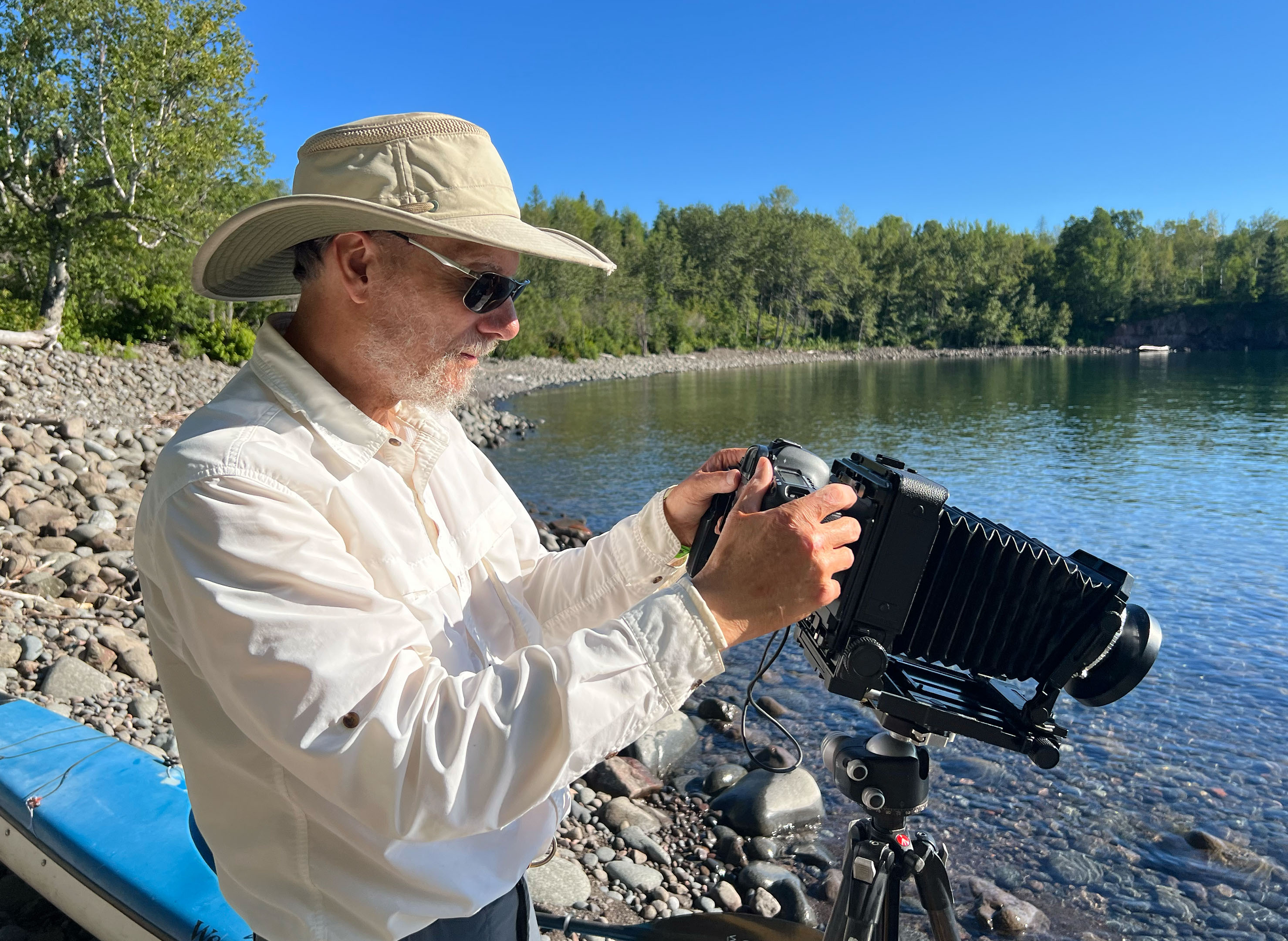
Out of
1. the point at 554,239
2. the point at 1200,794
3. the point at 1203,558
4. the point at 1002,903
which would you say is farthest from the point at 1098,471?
the point at 554,239

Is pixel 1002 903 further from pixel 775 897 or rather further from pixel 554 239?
pixel 554 239

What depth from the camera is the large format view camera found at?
178 centimetres

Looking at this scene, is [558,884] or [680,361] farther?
[680,361]

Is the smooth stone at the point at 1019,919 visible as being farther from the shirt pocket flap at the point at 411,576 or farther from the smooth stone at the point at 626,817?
the shirt pocket flap at the point at 411,576

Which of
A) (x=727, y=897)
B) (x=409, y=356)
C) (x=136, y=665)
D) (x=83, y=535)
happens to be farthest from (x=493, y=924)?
(x=83, y=535)

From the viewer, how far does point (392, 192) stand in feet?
5.53

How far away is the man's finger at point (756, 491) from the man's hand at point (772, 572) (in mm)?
147

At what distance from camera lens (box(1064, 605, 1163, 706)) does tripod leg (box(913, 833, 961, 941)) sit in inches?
18.7

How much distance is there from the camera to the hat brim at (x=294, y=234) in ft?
5.41

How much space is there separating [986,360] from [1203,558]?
227 feet

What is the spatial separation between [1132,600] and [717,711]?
6224mm

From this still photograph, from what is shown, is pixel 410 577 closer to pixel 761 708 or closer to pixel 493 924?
pixel 493 924

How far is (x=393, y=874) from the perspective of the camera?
1.46 metres

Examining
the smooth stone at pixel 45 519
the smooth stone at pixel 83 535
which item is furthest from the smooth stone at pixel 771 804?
the smooth stone at pixel 45 519
